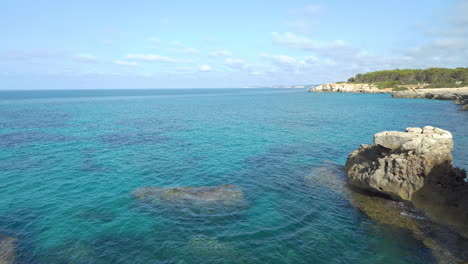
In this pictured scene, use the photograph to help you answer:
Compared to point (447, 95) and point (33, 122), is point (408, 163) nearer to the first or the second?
point (33, 122)

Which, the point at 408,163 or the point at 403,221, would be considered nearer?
the point at 403,221

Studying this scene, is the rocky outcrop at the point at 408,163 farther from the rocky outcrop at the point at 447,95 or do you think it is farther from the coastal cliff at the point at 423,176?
the rocky outcrop at the point at 447,95

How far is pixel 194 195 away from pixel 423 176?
70.7ft

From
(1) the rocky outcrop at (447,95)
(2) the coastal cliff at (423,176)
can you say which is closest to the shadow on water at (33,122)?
(2) the coastal cliff at (423,176)

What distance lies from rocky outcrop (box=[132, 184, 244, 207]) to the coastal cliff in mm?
13719

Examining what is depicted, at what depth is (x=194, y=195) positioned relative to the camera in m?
26.0

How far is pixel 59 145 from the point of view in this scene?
1804 inches

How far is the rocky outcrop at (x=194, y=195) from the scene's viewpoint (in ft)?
81.3

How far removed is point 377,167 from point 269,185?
1124 cm

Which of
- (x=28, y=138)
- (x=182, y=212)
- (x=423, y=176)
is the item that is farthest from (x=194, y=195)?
(x=28, y=138)

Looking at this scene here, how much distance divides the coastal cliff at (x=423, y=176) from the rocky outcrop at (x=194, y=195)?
13719mm

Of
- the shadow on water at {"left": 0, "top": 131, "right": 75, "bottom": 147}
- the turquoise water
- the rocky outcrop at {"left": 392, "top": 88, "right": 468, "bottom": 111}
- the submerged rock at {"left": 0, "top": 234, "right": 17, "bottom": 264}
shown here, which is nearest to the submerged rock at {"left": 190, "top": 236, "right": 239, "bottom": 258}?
the turquoise water

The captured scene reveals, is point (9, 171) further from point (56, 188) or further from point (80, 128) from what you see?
point (80, 128)

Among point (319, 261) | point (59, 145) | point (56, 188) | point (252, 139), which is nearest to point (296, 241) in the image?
point (319, 261)
